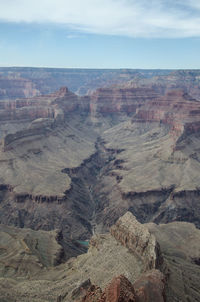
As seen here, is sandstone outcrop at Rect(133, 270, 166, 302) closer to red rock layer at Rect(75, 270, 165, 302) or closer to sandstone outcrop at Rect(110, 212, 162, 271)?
red rock layer at Rect(75, 270, 165, 302)

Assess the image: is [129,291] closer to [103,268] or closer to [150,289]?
[150,289]

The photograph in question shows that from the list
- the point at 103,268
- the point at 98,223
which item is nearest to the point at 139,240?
the point at 103,268

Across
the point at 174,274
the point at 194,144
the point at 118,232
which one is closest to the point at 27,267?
the point at 118,232

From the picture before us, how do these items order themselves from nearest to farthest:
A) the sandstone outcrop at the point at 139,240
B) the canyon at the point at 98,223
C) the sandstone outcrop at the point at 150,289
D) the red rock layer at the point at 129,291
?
the red rock layer at the point at 129,291 < the sandstone outcrop at the point at 150,289 < the canyon at the point at 98,223 < the sandstone outcrop at the point at 139,240

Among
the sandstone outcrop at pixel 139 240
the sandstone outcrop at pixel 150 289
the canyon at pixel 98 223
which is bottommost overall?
the canyon at pixel 98 223

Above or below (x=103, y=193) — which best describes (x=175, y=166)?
above

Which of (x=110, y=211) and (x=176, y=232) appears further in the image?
(x=110, y=211)

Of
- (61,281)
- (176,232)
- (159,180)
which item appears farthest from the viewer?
(159,180)

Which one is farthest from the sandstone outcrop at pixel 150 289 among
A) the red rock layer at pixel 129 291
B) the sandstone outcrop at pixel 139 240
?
the sandstone outcrop at pixel 139 240

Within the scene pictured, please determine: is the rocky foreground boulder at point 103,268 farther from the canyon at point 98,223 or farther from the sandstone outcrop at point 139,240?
the canyon at point 98,223

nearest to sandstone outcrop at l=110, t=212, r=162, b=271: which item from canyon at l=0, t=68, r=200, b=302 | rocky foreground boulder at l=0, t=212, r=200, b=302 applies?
rocky foreground boulder at l=0, t=212, r=200, b=302

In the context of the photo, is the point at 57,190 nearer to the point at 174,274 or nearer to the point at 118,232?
the point at 118,232
